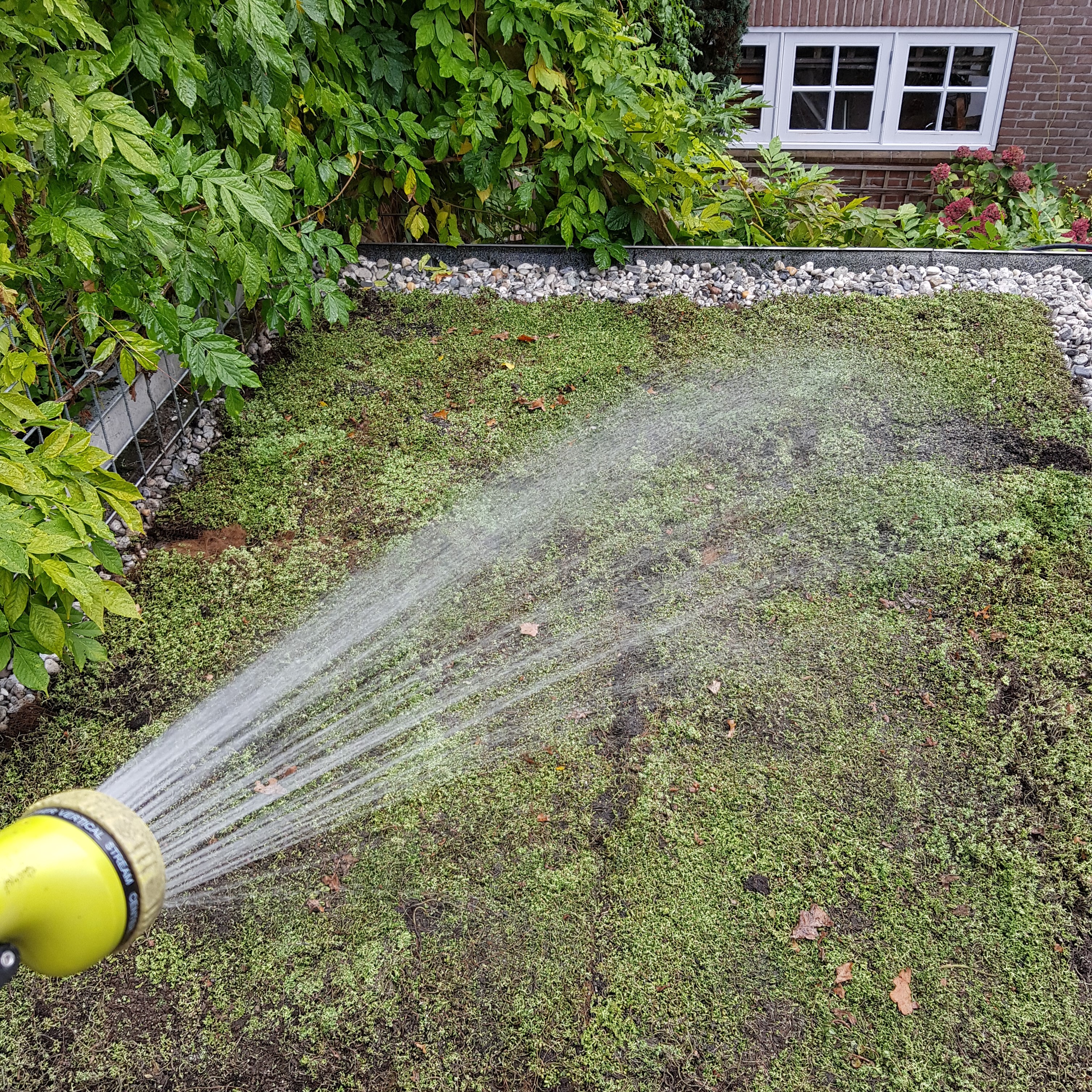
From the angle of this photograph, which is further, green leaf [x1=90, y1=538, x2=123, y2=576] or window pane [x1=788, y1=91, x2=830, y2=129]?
window pane [x1=788, y1=91, x2=830, y2=129]

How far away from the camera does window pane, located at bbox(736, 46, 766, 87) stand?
9742mm

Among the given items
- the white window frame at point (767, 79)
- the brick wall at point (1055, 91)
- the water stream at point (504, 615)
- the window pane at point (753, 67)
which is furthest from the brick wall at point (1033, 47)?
the water stream at point (504, 615)

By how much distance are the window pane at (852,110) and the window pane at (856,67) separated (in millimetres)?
94

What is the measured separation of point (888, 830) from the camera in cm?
239

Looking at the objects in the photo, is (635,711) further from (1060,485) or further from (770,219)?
(770,219)

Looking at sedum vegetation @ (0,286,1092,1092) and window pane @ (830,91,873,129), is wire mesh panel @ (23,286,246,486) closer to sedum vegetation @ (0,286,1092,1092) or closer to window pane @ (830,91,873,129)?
sedum vegetation @ (0,286,1092,1092)

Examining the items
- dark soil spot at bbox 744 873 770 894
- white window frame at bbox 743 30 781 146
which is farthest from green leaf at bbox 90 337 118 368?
white window frame at bbox 743 30 781 146

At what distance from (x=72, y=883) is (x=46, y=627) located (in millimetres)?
1209

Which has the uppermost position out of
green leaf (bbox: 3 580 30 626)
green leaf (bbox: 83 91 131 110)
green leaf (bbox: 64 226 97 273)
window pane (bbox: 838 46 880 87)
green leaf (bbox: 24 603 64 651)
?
green leaf (bbox: 83 91 131 110)

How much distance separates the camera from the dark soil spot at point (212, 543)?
10.7 ft

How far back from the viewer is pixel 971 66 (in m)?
9.56

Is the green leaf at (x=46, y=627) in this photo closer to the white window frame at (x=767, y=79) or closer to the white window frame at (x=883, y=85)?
the white window frame at (x=767, y=79)

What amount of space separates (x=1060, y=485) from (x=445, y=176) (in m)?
3.52

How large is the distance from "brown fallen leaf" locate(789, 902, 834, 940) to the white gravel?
3.40 metres
